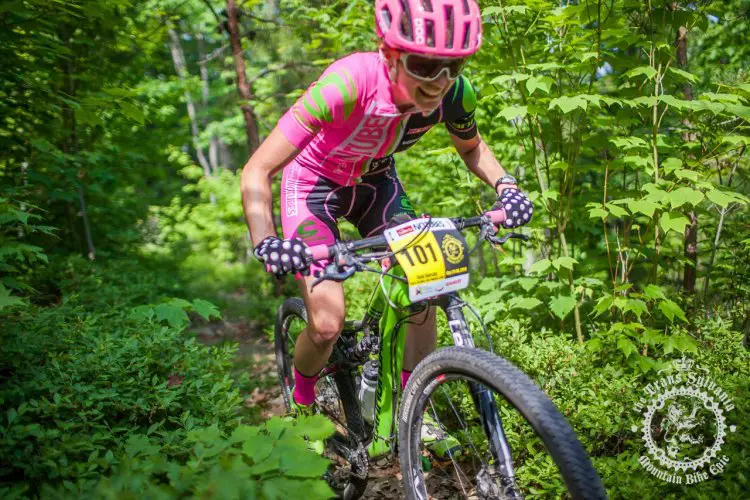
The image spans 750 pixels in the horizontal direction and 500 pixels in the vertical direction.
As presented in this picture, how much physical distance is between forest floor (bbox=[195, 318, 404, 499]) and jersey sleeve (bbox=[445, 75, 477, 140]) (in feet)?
6.24

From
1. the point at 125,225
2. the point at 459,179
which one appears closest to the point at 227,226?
the point at 125,225

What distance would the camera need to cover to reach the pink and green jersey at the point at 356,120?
2311mm

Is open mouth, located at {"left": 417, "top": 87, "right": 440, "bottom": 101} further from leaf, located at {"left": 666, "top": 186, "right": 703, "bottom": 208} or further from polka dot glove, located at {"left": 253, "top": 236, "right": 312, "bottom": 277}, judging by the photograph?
leaf, located at {"left": 666, "top": 186, "right": 703, "bottom": 208}

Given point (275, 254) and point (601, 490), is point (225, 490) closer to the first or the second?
point (275, 254)

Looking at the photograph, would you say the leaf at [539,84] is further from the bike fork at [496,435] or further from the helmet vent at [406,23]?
the bike fork at [496,435]

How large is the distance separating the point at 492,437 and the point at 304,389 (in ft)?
4.80

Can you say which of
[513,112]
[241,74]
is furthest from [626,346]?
[241,74]

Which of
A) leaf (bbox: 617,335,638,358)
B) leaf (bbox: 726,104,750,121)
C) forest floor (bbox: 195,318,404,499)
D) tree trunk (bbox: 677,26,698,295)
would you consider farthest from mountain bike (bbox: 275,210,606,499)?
tree trunk (bbox: 677,26,698,295)

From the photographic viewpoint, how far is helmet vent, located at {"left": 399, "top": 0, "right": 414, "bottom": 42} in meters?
2.03

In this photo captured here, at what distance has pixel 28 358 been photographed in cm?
266

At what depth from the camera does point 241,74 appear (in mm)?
7004

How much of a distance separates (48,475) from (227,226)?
13.3 m

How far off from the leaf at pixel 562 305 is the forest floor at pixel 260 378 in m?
1.57

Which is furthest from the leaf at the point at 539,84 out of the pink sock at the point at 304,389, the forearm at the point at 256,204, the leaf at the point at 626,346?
the pink sock at the point at 304,389
